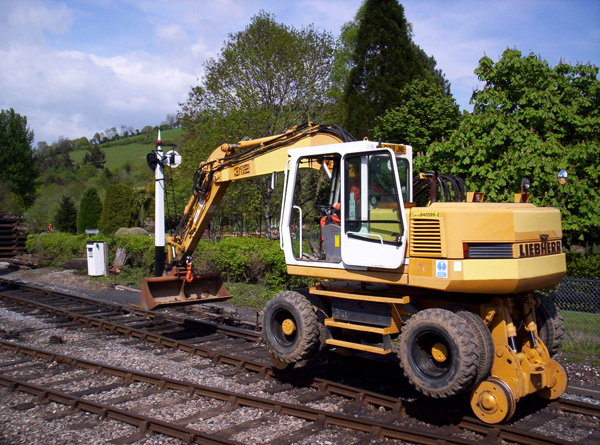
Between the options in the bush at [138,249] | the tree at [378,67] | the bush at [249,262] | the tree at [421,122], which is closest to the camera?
the bush at [249,262]

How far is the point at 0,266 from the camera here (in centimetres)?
2339

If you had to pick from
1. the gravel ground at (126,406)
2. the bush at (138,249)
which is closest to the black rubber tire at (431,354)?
the gravel ground at (126,406)

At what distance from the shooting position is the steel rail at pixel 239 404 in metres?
5.75

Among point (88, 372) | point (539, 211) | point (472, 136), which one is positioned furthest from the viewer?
point (472, 136)

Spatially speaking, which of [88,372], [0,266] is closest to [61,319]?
[88,372]

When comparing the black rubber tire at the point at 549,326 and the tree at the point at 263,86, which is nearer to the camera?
the black rubber tire at the point at 549,326

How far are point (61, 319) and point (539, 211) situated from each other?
10339 millimetres

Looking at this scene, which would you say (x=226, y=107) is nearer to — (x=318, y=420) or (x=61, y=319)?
(x=61, y=319)

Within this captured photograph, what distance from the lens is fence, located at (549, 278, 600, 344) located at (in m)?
10.4

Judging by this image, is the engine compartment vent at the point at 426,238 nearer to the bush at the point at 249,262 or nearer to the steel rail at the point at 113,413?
the steel rail at the point at 113,413

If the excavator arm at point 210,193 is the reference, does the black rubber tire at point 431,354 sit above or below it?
below

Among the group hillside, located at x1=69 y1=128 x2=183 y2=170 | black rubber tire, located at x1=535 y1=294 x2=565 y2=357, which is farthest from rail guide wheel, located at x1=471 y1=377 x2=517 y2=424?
hillside, located at x1=69 y1=128 x2=183 y2=170

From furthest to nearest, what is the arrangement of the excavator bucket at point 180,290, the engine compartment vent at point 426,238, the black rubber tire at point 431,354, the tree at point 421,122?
the tree at point 421,122 < the excavator bucket at point 180,290 < the engine compartment vent at point 426,238 < the black rubber tire at point 431,354

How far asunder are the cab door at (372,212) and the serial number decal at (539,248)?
1.28m
